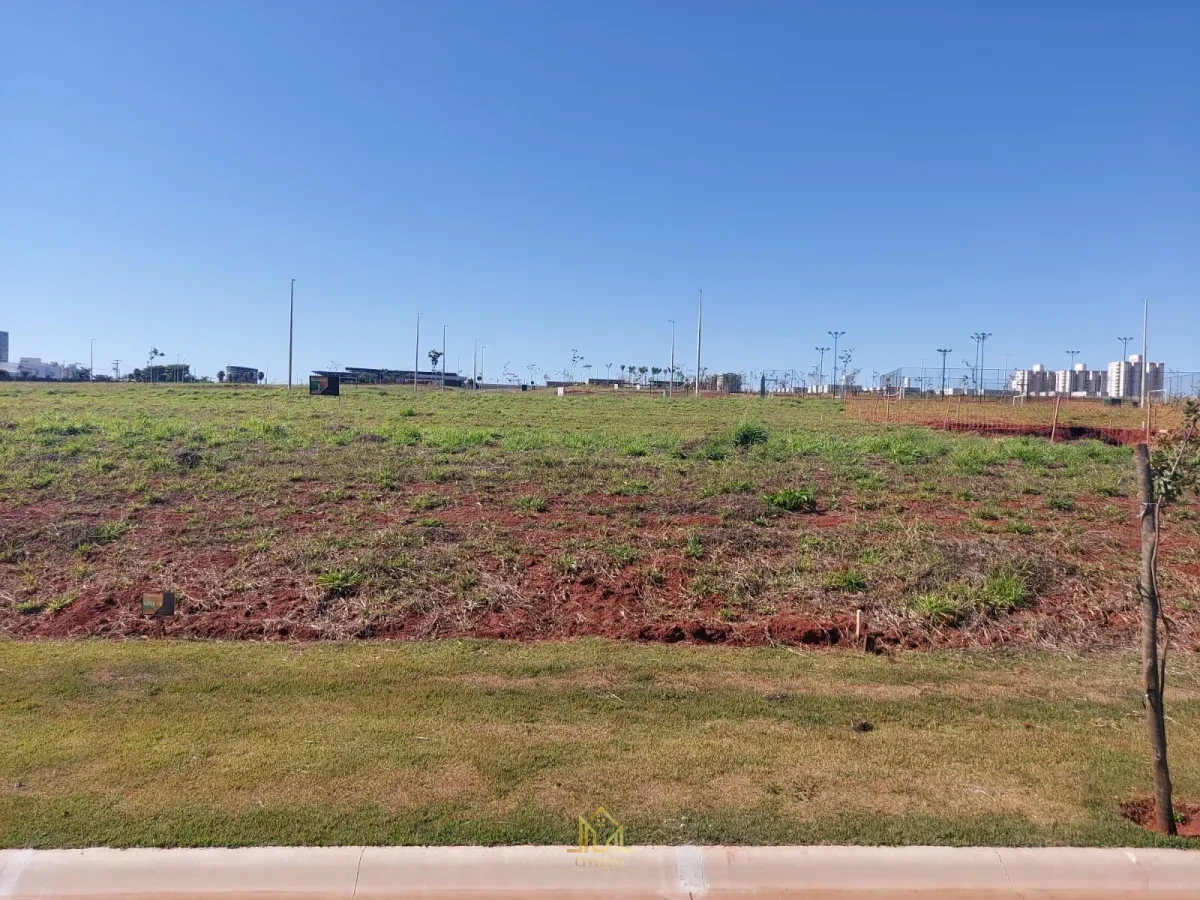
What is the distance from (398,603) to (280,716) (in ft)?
8.83

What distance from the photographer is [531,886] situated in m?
4.05

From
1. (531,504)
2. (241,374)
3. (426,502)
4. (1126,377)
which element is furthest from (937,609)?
(241,374)

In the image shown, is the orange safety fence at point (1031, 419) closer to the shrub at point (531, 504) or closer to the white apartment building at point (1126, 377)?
the shrub at point (531, 504)

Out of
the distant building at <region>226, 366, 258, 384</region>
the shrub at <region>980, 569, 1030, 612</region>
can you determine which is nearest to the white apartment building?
the shrub at <region>980, 569, 1030, 612</region>

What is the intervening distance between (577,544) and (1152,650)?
242 inches

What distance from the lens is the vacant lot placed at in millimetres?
8242

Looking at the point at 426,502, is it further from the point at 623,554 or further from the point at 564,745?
the point at 564,745

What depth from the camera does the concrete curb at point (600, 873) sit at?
4000mm

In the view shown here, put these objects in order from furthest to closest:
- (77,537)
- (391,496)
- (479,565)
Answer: (391,496) < (77,537) < (479,565)

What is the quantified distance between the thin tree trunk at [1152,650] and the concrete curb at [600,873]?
0.93 ft

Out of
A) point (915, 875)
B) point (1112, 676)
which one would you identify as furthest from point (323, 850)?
point (1112, 676)

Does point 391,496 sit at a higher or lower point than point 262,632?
higher

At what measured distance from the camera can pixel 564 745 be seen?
539cm

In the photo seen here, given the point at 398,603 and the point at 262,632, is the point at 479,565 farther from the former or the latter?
the point at 262,632
